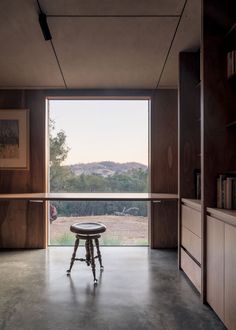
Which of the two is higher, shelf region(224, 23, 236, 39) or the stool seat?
shelf region(224, 23, 236, 39)

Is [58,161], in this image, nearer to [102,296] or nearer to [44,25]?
[44,25]

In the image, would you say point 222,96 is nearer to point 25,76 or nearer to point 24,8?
point 24,8

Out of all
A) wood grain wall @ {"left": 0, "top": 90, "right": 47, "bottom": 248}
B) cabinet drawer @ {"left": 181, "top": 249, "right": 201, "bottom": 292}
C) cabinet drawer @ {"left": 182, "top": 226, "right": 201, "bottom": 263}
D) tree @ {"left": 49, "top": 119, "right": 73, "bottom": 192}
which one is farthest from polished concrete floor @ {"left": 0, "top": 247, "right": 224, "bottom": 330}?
tree @ {"left": 49, "top": 119, "right": 73, "bottom": 192}

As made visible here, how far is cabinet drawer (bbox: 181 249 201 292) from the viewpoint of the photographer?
2578mm

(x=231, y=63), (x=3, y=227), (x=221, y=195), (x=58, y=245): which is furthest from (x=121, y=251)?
(x=231, y=63)

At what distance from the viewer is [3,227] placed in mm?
4105

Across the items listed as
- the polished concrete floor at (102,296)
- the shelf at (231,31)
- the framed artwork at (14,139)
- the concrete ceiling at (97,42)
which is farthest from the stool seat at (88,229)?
the shelf at (231,31)

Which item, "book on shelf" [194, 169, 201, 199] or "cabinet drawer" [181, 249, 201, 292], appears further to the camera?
"book on shelf" [194, 169, 201, 199]

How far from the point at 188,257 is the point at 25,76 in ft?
9.46

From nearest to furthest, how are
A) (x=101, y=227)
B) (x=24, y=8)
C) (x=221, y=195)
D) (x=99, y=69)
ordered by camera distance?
(x=221, y=195), (x=24, y=8), (x=101, y=227), (x=99, y=69)

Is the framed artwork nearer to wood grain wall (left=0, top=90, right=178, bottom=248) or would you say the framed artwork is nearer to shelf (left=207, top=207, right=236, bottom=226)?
wood grain wall (left=0, top=90, right=178, bottom=248)

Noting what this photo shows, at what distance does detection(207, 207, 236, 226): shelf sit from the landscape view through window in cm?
205

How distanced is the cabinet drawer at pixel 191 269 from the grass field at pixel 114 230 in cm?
118

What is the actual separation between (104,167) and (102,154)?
0.19m
